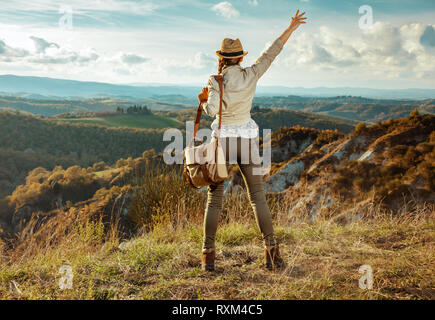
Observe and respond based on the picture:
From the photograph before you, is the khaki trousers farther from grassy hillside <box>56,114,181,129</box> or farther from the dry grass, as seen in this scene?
grassy hillside <box>56,114,181,129</box>

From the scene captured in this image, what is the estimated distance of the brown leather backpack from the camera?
2508mm

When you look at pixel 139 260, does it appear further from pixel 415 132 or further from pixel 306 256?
pixel 415 132

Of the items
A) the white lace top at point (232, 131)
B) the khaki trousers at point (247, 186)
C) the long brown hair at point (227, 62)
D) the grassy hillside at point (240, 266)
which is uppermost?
the long brown hair at point (227, 62)

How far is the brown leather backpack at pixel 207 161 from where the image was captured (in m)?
2.51

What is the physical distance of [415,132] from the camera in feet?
32.8

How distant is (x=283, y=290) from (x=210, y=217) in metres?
0.85

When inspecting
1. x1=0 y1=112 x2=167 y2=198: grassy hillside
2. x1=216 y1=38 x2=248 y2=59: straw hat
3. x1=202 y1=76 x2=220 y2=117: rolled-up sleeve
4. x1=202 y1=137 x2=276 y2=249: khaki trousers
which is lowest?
x1=0 y1=112 x2=167 y2=198: grassy hillside

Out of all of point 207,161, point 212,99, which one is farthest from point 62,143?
point 212,99

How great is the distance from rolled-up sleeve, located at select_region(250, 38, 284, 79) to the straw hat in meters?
0.16

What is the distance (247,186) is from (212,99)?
828mm

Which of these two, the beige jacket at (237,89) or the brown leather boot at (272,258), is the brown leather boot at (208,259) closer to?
the brown leather boot at (272,258)

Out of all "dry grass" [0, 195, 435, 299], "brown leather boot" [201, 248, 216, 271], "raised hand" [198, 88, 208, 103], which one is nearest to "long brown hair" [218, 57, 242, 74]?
"raised hand" [198, 88, 208, 103]

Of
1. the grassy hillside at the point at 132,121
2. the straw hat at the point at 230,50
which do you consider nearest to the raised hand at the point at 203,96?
the straw hat at the point at 230,50

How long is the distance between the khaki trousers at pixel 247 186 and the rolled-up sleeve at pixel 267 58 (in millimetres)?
609
